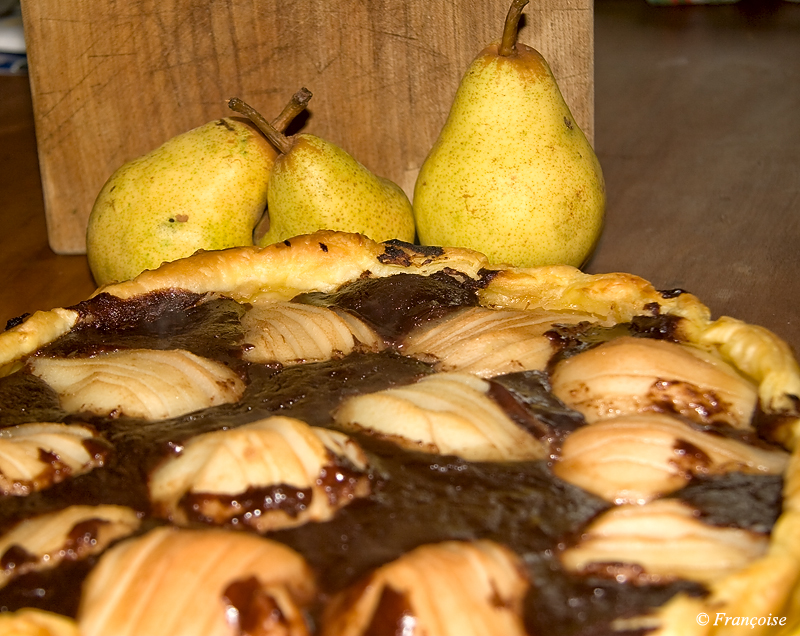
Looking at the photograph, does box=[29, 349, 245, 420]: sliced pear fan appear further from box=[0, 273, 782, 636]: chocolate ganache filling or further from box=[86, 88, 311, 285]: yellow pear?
box=[86, 88, 311, 285]: yellow pear

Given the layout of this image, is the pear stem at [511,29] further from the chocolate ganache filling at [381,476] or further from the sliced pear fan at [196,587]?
the sliced pear fan at [196,587]

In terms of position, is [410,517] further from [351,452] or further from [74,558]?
[74,558]

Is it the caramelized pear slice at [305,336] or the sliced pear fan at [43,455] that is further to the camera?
the caramelized pear slice at [305,336]

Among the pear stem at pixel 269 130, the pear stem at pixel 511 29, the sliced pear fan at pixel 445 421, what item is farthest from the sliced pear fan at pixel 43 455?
the pear stem at pixel 511 29

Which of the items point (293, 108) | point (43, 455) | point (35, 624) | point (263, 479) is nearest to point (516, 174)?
point (293, 108)

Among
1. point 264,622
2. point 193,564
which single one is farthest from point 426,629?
point 193,564

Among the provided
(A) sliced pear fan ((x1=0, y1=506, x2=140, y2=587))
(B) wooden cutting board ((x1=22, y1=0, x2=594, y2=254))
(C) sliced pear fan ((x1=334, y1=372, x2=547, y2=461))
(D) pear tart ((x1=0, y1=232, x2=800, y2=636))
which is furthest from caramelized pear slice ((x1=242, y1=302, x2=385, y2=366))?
(B) wooden cutting board ((x1=22, y1=0, x2=594, y2=254))
